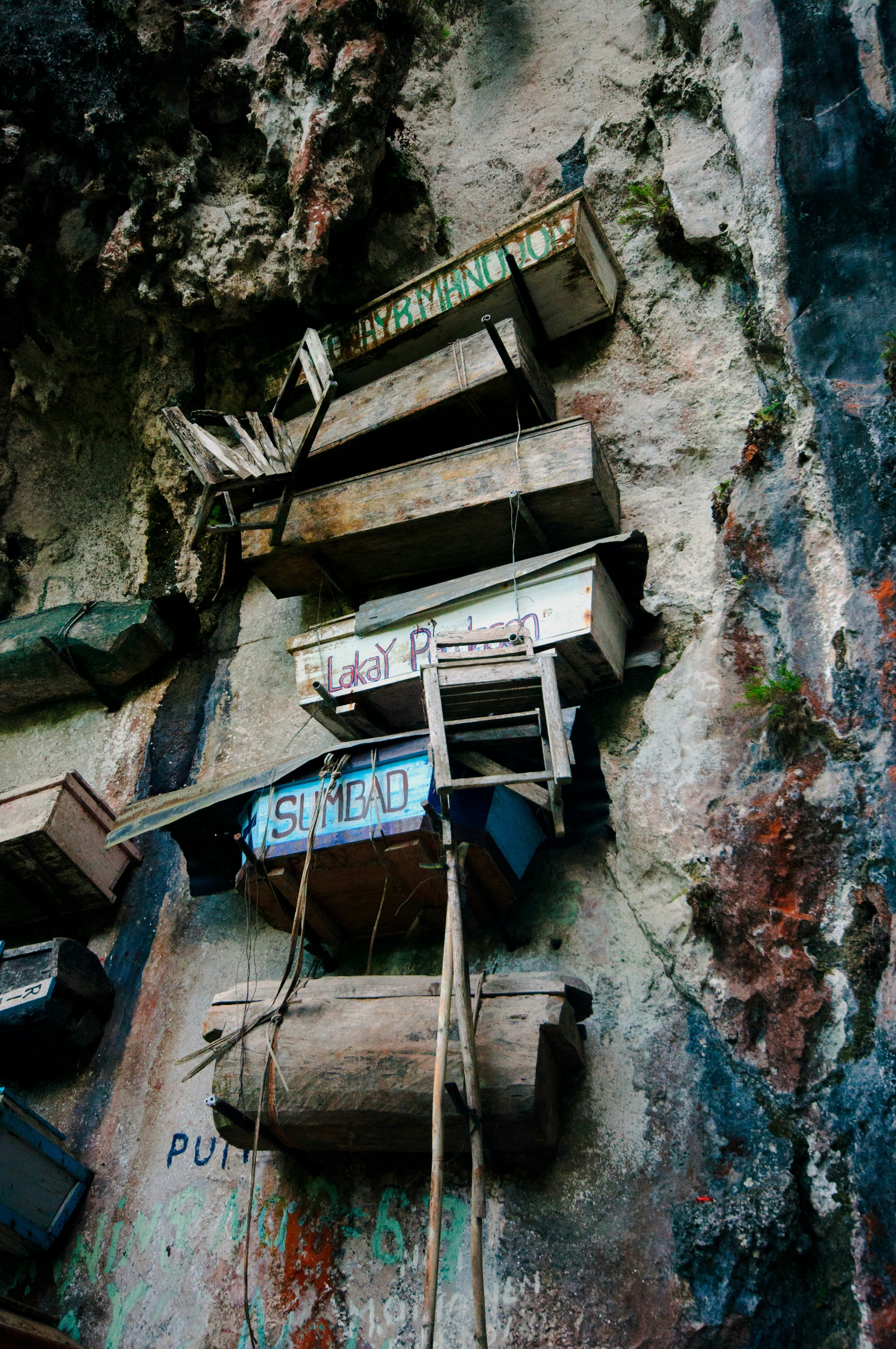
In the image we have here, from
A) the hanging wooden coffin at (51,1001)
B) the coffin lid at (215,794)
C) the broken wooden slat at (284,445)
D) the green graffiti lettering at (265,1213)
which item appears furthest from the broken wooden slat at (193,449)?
the green graffiti lettering at (265,1213)

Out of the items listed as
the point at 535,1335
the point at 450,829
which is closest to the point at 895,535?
the point at 450,829

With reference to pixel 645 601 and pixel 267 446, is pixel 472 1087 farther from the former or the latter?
pixel 267 446

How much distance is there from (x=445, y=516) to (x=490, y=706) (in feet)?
4.54

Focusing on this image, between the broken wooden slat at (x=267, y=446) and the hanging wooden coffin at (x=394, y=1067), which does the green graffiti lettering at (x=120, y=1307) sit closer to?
the hanging wooden coffin at (x=394, y=1067)

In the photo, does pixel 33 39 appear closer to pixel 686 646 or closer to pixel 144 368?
pixel 144 368

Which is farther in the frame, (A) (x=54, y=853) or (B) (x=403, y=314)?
(B) (x=403, y=314)

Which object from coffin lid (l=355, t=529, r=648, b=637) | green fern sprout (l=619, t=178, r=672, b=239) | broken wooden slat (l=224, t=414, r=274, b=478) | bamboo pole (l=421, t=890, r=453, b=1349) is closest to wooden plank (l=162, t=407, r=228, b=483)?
broken wooden slat (l=224, t=414, r=274, b=478)

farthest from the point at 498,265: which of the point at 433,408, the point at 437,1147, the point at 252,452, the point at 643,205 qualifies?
the point at 437,1147

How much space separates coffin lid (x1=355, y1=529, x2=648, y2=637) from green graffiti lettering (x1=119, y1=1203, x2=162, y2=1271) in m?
3.07

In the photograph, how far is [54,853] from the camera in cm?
516

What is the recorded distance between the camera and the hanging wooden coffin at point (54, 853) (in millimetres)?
5133

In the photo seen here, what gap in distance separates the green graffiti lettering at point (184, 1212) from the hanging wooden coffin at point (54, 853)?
5.85 feet

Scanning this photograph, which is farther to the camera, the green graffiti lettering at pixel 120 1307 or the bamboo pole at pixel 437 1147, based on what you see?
the green graffiti lettering at pixel 120 1307

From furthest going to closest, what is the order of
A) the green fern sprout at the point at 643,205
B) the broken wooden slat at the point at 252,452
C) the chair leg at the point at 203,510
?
the green fern sprout at the point at 643,205, the broken wooden slat at the point at 252,452, the chair leg at the point at 203,510
